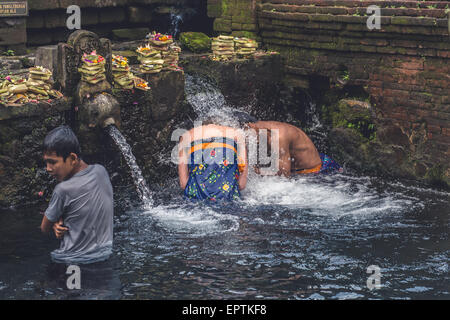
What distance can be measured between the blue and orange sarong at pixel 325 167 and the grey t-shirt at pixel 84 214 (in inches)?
172

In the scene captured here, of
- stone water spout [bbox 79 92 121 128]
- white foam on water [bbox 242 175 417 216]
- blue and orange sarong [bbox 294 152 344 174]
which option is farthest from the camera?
blue and orange sarong [bbox 294 152 344 174]

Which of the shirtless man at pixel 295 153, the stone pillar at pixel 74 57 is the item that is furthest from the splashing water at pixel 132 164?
the shirtless man at pixel 295 153

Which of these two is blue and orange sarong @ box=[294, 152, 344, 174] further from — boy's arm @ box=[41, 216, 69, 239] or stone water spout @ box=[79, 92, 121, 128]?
boy's arm @ box=[41, 216, 69, 239]

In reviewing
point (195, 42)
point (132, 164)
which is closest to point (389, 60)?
point (195, 42)

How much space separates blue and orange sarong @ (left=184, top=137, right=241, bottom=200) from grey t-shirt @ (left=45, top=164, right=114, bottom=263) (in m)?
2.51

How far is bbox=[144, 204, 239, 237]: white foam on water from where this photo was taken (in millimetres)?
7094

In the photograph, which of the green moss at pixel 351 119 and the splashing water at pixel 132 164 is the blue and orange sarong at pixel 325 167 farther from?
the splashing water at pixel 132 164

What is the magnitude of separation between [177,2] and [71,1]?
221 centimetres

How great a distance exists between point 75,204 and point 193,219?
235cm

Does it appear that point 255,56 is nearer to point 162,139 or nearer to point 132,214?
point 162,139

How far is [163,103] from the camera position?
9.15 metres

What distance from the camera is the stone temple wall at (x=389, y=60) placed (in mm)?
8961

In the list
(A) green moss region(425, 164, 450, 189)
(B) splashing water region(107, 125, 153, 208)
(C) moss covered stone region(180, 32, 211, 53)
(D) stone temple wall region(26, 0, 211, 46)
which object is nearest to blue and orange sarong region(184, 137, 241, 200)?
(B) splashing water region(107, 125, 153, 208)

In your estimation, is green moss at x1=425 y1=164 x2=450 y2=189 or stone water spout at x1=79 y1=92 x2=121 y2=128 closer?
stone water spout at x1=79 y1=92 x2=121 y2=128
